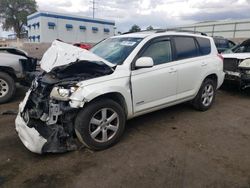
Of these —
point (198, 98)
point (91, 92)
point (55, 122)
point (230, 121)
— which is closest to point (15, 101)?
point (55, 122)

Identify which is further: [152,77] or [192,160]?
[152,77]

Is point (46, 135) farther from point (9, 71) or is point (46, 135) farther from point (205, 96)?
point (205, 96)

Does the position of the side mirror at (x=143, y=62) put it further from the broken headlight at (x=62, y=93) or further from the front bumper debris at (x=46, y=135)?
the front bumper debris at (x=46, y=135)

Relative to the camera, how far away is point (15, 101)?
627 cm

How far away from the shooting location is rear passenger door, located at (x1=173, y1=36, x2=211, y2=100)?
4.76 metres

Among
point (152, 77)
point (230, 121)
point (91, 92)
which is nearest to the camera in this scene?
point (91, 92)

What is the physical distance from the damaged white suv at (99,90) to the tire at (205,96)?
25.2 inches

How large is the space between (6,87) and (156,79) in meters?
3.97

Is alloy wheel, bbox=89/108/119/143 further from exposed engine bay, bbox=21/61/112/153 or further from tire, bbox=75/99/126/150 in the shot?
exposed engine bay, bbox=21/61/112/153

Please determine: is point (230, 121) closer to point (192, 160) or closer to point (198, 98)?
point (198, 98)

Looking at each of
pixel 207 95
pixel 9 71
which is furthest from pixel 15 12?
pixel 207 95

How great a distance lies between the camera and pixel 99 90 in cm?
347

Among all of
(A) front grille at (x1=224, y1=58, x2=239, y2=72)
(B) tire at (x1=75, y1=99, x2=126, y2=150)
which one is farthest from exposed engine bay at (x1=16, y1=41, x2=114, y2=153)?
(A) front grille at (x1=224, y1=58, x2=239, y2=72)

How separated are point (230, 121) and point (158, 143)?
78.3 inches
